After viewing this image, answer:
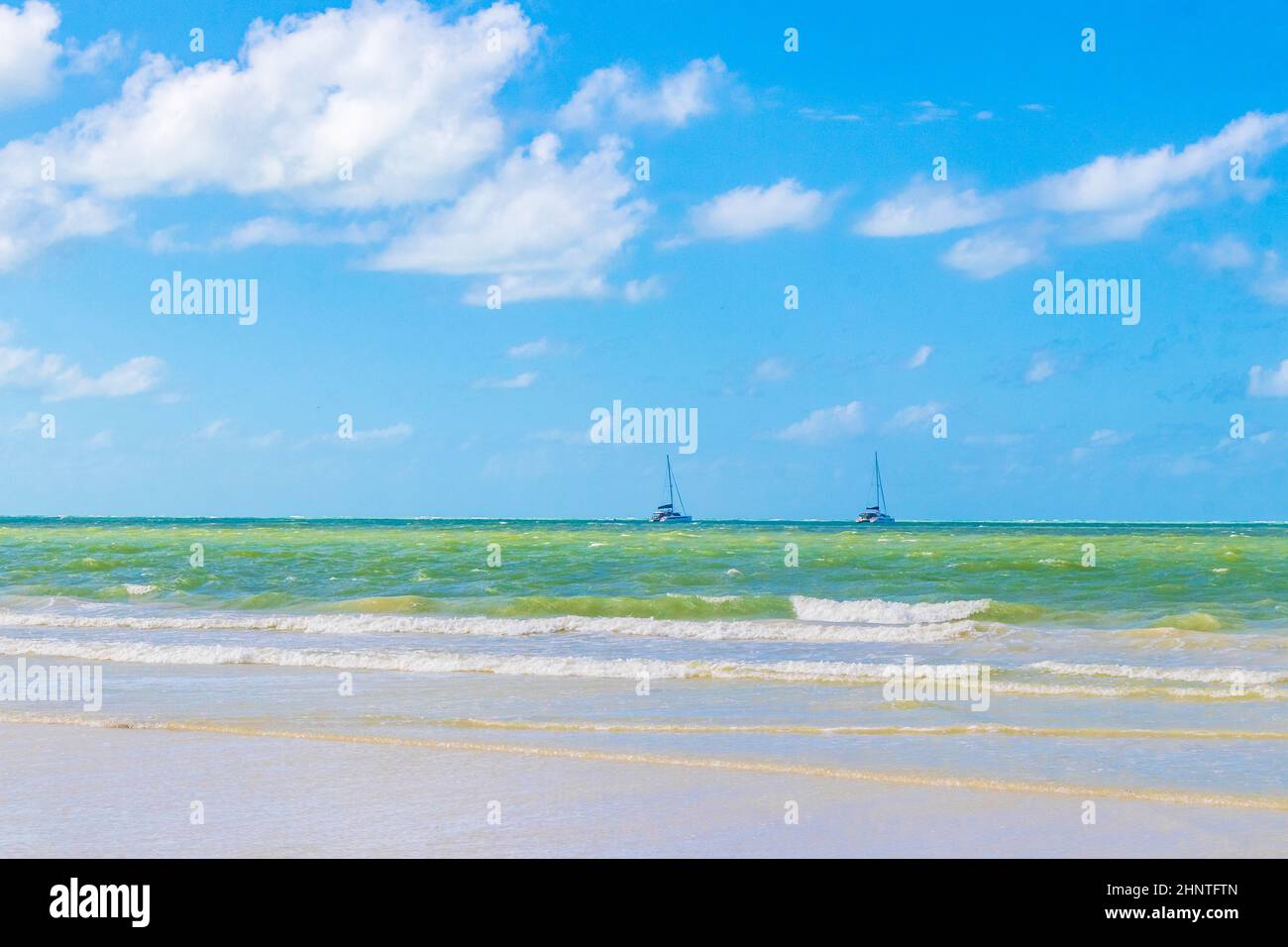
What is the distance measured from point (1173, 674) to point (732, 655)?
20.8 feet

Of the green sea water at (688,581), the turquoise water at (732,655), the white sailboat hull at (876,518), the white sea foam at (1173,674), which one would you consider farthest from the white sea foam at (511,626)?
the white sailboat hull at (876,518)

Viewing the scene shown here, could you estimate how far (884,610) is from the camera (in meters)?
26.1

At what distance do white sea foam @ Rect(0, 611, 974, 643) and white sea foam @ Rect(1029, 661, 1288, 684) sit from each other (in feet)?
13.8

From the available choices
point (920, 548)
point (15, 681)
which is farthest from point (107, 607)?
point (920, 548)

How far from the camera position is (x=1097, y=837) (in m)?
7.57

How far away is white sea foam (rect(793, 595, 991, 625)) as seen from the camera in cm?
2483

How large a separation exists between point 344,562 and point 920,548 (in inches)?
933

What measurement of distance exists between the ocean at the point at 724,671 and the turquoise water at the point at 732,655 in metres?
0.07

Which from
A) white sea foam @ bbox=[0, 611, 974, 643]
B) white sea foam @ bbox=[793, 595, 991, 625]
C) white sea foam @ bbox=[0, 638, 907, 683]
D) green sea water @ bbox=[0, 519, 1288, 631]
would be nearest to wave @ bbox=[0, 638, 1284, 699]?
white sea foam @ bbox=[0, 638, 907, 683]

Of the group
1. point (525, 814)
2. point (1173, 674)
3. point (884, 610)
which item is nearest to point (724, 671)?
point (1173, 674)

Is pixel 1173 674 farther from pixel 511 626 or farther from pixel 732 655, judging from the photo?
pixel 511 626

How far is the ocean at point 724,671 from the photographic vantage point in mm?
9898

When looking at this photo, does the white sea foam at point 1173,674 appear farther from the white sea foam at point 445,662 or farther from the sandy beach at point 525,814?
the sandy beach at point 525,814
